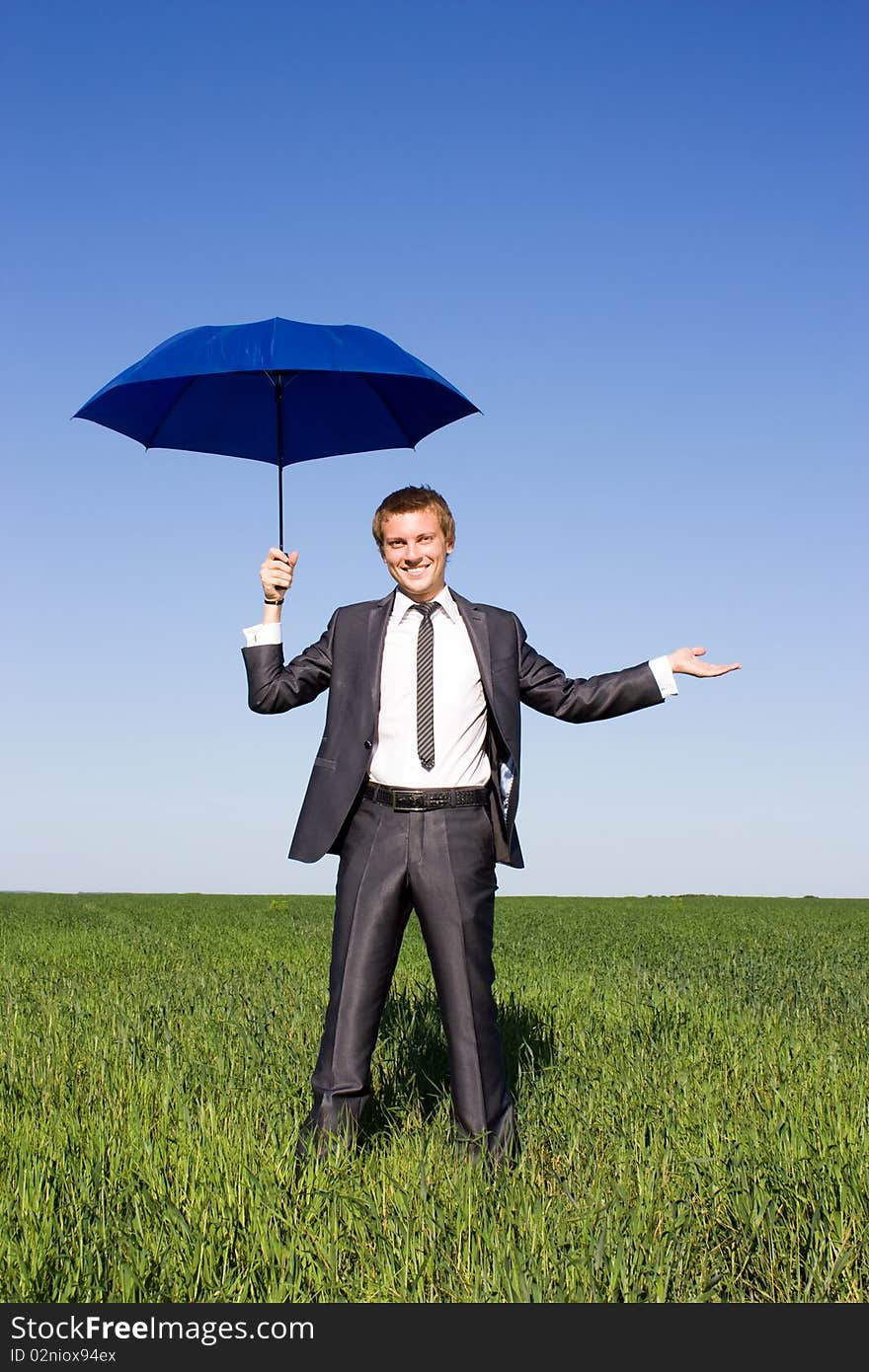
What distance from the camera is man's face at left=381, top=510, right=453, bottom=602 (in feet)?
16.1

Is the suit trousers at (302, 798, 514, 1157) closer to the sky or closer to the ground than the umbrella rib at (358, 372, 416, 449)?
closer to the ground

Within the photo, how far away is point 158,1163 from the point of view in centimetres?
461

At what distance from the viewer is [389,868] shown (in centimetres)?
481

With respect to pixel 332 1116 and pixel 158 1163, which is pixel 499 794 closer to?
pixel 332 1116

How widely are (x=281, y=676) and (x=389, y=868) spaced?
0.97 meters

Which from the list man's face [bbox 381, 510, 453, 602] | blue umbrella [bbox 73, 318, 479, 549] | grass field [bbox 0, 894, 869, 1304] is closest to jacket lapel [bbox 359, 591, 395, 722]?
man's face [bbox 381, 510, 453, 602]

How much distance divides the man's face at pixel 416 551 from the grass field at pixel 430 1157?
2272 millimetres

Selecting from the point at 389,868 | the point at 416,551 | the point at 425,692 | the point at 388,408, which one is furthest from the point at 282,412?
the point at 389,868

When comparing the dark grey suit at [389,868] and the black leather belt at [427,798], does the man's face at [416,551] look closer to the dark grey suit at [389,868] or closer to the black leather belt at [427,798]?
the dark grey suit at [389,868]

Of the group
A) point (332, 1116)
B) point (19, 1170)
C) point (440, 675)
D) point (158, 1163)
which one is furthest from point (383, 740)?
point (19, 1170)

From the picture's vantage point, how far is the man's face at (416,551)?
16.1ft

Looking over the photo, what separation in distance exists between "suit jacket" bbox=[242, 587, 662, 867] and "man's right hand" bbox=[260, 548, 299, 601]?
0.25m

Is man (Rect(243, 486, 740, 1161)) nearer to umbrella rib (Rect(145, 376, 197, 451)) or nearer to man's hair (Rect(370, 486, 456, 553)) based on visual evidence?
man's hair (Rect(370, 486, 456, 553))
